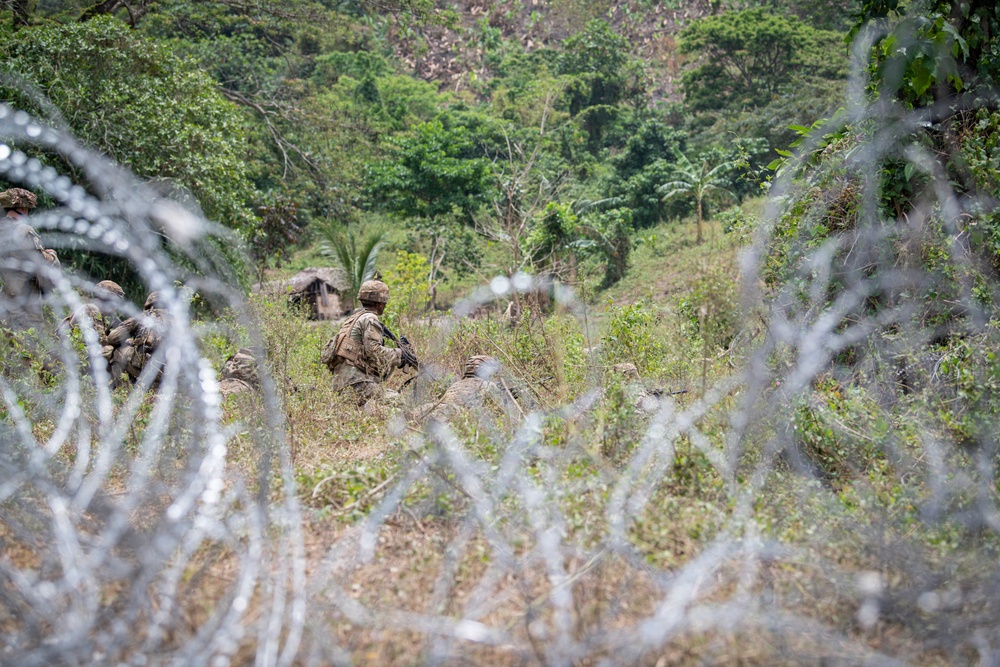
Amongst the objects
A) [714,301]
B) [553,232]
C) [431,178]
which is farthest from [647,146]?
[714,301]

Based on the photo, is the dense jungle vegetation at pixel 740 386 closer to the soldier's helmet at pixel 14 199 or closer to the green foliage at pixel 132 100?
the green foliage at pixel 132 100

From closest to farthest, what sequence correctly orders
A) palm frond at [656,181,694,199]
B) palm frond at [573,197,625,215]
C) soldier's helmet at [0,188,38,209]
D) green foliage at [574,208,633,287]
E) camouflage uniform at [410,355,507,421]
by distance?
camouflage uniform at [410,355,507,421]
soldier's helmet at [0,188,38,209]
green foliage at [574,208,633,287]
palm frond at [656,181,694,199]
palm frond at [573,197,625,215]

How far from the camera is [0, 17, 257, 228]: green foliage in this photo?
1097cm

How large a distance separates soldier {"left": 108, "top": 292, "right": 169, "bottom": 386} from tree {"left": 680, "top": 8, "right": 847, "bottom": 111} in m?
19.5

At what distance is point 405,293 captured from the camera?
12.1 meters

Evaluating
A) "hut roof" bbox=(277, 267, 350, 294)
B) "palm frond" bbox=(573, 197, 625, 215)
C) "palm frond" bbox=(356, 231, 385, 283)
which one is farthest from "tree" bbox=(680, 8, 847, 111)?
"palm frond" bbox=(356, 231, 385, 283)

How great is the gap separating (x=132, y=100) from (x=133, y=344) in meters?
5.81

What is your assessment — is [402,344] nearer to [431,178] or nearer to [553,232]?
[553,232]

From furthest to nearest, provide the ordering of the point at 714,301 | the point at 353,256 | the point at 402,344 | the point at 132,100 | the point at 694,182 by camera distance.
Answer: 1. the point at 694,182
2. the point at 353,256
3. the point at 132,100
4. the point at 402,344
5. the point at 714,301

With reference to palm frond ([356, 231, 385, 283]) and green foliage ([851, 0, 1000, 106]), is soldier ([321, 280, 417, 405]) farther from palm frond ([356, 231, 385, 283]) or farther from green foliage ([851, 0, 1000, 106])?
palm frond ([356, 231, 385, 283])

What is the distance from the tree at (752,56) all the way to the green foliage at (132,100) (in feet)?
50.8

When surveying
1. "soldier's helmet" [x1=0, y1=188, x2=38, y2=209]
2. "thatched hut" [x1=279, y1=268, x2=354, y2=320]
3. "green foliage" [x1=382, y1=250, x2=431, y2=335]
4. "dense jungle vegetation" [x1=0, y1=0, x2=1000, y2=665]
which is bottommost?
"thatched hut" [x1=279, y1=268, x2=354, y2=320]

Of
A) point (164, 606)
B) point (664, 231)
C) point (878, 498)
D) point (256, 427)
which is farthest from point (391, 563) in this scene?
point (664, 231)

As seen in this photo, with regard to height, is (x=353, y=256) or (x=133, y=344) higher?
(x=133, y=344)
